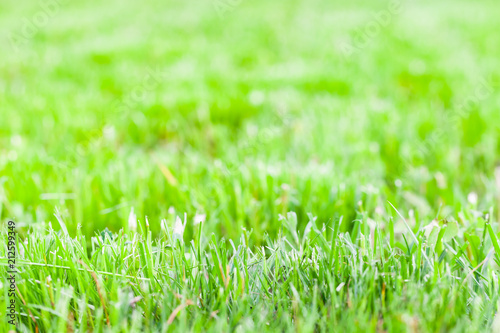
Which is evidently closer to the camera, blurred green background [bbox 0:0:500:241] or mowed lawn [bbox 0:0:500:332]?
mowed lawn [bbox 0:0:500:332]

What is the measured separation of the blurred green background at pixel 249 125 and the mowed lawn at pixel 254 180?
0.5 inches

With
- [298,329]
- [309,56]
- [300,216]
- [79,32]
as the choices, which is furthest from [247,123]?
[79,32]

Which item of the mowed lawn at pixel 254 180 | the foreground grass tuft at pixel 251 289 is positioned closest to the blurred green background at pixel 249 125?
the mowed lawn at pixel 254 180

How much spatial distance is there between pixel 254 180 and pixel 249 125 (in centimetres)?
94

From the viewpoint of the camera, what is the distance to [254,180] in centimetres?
191

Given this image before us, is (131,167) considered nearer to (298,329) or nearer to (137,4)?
(298,329)

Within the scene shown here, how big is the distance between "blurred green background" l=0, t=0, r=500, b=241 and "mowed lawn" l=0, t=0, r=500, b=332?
0.01 m

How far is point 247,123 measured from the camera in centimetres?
286

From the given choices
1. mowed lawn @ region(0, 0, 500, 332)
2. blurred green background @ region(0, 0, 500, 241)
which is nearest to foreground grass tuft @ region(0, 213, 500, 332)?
mowed lawn @ region(0, 0, 500, 332)

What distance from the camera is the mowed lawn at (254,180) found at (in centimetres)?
102

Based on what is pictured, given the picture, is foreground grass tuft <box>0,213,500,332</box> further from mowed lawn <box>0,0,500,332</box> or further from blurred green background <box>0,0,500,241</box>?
blurred green background <box>0,0,500,241</box>

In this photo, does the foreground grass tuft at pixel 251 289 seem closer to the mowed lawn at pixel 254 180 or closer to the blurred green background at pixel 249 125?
the mowed lawn at pixel 254 180

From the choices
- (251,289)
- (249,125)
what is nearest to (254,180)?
(251,289)

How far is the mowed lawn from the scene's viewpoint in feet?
3.35
